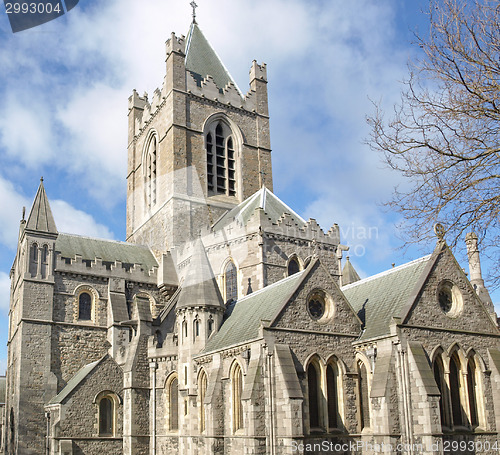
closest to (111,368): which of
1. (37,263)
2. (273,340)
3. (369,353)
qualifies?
(37,263)

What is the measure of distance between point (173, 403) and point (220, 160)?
20.1 metres

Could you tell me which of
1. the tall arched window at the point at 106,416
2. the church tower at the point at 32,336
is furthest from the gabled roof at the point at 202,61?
the tall arched window at the point at 106,416

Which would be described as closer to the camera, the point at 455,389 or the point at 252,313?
the point at 455,389

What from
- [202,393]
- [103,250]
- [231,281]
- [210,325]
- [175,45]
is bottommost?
[202,393]

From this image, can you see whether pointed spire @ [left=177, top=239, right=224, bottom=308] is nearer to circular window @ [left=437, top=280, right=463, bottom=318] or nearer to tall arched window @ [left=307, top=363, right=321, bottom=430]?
tall arched window @ [left=307, top=363, right=321, bottom=430]

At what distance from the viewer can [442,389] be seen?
2128 centimetres

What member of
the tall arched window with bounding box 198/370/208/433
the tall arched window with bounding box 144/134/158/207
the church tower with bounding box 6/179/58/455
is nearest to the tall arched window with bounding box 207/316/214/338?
the tall arched window with bounding box 198/370/208/433

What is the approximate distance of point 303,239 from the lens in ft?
105

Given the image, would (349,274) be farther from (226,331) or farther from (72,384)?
(72,384)

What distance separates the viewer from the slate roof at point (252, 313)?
2338cm

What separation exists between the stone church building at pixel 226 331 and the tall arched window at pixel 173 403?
149 mm

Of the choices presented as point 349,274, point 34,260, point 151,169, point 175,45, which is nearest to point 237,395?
point 34,260

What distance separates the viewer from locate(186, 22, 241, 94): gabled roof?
44497 millimetres

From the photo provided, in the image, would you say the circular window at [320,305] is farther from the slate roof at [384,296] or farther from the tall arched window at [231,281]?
the tall arched window at [231,281]
